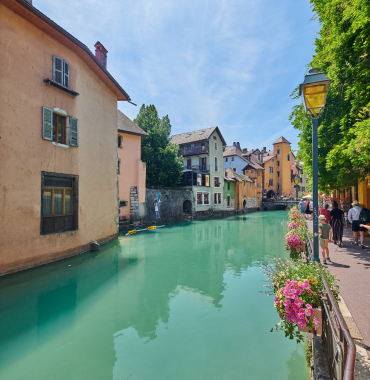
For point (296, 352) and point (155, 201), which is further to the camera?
point (155, 201)

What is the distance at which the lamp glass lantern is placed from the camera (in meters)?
4.64

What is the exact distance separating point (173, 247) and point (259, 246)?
5.10m

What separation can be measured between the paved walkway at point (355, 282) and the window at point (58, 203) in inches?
395

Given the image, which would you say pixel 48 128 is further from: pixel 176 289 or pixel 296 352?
pixel 296 352

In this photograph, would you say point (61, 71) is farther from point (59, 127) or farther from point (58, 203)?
point (58, 203)

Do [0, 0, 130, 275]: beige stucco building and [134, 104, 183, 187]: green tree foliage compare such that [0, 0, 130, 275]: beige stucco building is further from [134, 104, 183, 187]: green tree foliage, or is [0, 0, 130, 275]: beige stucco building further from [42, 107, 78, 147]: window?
[134, 104, 183, 187]: green tree foliage

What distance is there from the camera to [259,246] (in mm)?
14734

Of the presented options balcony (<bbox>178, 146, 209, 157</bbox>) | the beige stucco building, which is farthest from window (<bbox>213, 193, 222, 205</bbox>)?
the beige stucco building

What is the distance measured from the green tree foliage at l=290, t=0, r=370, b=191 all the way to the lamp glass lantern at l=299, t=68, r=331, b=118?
2.06 m

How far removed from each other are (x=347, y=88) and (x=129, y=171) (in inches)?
712

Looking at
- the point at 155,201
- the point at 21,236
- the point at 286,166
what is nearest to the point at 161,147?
the point at 155,201

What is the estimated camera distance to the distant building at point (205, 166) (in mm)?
34875

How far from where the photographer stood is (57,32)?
10.1 m

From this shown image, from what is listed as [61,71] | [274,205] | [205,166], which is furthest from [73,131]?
[274,205]
